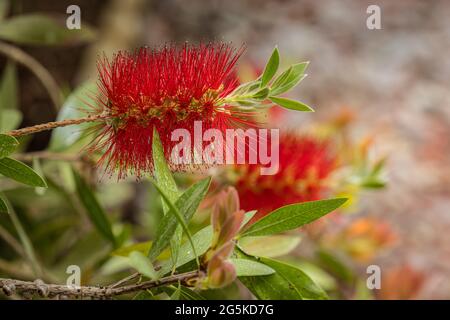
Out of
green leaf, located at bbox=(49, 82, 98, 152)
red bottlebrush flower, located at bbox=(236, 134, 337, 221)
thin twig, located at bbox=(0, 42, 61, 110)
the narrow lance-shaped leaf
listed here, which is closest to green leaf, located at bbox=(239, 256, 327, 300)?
the narrow lance-shaped leaf

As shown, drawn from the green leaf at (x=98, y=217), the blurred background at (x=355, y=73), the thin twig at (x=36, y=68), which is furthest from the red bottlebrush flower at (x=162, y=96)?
the blurred background at (x=355, y=73)

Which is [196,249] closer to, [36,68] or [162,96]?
[162,96]

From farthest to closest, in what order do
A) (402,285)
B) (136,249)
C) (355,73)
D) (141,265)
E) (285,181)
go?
(355,73), (402,285), (285,181), (136,249), (141,265)

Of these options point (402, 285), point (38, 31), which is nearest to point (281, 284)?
point (402, 285)

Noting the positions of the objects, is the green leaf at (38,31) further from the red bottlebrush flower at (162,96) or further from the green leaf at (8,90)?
the red bottlebrush flower at (162,96)

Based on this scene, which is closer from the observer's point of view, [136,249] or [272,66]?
[272,66]
